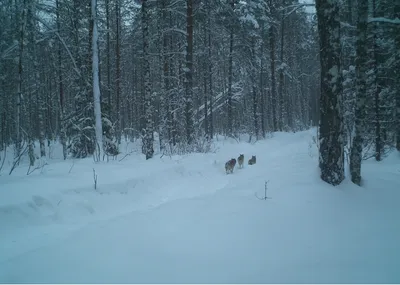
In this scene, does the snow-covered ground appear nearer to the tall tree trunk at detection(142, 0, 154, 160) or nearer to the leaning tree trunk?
the leaning tree trunk

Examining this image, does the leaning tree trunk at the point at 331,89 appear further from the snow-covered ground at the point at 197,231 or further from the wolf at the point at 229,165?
the wolf at the point at 229,165

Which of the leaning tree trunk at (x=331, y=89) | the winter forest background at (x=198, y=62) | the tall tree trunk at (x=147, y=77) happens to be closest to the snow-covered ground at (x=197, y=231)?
the leaning tree trunk at (x=331, y=89)

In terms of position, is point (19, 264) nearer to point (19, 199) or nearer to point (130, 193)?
point (19, 199)

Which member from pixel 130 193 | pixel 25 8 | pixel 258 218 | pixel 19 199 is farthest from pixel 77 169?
pixel 25 8

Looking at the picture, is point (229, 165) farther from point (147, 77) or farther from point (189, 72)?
point (189, 72)

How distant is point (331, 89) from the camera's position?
4.65 metres

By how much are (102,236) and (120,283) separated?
3.47ft

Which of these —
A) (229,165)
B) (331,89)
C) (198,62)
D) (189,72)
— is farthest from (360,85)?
(198,62)

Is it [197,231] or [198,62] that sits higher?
[198,62]

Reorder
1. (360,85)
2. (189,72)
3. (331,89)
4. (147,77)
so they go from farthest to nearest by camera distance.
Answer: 1. (189,72)
2. (147,77)
3. (360,85)
4. (331,89)

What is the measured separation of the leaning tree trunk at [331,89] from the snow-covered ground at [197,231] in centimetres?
41

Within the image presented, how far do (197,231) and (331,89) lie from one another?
3.63 m

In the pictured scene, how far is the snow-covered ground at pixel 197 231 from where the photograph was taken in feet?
7.70

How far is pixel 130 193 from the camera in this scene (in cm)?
515
